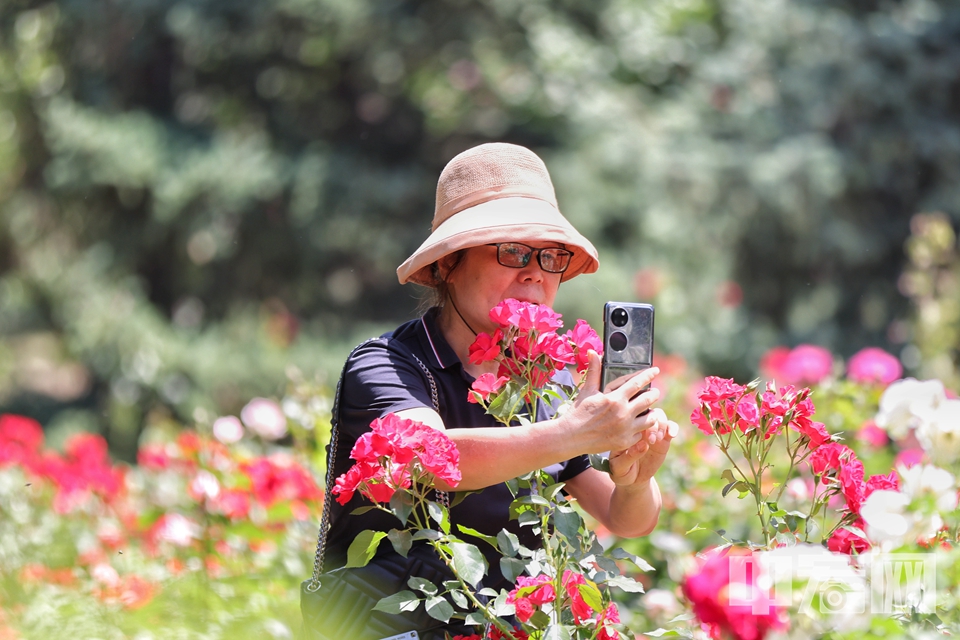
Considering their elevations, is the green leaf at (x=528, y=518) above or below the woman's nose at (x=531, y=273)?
below

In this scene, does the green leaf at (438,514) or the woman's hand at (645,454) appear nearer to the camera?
the green leaf at (438,514)

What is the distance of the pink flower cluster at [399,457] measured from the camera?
4.17ft

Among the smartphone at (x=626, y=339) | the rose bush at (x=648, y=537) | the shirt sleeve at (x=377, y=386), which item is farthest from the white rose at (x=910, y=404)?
the shirt sleeve at (x=377, y=386)

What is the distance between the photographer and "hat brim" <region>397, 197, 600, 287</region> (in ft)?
5.42

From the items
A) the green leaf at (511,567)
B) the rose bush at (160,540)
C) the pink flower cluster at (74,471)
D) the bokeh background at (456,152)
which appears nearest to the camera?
the green leaf at (511,567)

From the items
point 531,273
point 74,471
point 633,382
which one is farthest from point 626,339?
point 74,471

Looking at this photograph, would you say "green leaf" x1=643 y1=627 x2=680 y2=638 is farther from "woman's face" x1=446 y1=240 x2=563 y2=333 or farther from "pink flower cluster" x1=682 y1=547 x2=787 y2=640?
"woman's face" x1=446 y1=240 x2=563 y2=333

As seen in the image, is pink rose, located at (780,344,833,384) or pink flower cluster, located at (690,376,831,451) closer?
pink flower cluster, located at (690,376,831,451)

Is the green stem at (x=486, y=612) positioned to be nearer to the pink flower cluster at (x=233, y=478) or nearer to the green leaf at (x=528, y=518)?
the green leaf at (x=528, y=518)

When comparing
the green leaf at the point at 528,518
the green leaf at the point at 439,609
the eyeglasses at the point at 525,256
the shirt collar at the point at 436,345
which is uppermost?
the eyeglasses at the point at 525,256

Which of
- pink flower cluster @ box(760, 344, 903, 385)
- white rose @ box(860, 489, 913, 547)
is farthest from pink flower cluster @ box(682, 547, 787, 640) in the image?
pink flower cluster @ box(760, 344, 903, 385)

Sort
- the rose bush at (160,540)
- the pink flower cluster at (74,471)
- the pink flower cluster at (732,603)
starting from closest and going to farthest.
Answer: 1. the pink flower cluster at (732,603)
2. the rose bush at (160,540)
3. the pink flower cluster at (74,471)

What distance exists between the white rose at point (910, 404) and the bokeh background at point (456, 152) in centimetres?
544

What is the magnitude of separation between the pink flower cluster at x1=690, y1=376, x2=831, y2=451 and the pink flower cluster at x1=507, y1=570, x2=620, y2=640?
0.32 m
